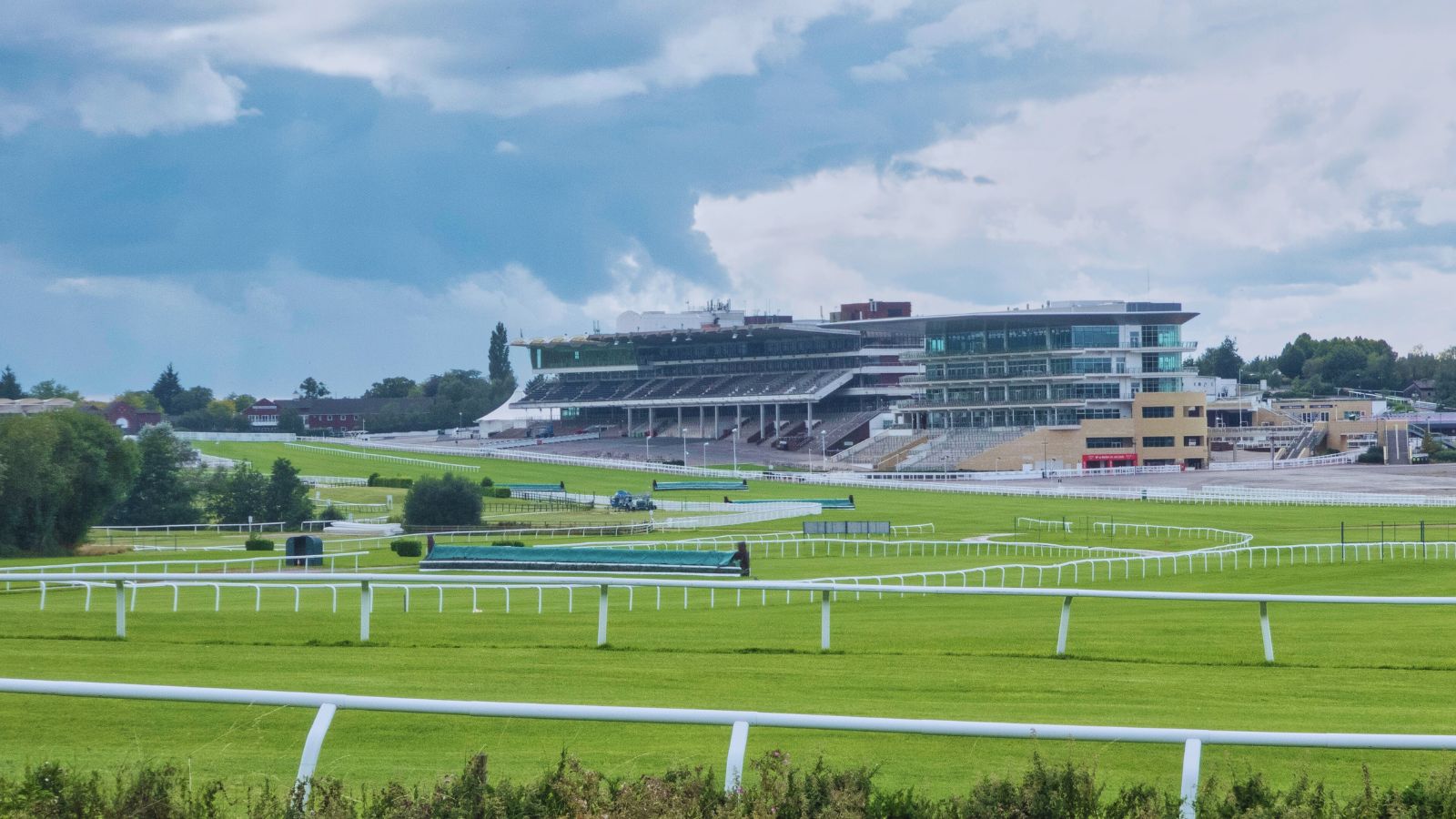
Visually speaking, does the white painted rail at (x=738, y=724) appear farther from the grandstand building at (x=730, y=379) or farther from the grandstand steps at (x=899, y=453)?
the grandstand building at (x=730, y=379)

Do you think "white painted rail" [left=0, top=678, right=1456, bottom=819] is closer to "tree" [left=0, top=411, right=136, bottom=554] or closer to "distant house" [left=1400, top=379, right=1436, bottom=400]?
"tree" [left=0, top=411, right=136, bottom=554]

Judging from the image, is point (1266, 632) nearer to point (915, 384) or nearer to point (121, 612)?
point (121, 612)

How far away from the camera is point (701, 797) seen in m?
5.39

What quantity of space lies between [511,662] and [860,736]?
6038 mm

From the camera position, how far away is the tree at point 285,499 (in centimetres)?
6094

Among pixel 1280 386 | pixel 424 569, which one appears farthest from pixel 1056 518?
pixel 1280 386

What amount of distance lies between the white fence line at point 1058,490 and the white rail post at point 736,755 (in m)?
61.5

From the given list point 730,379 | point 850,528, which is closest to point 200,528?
point 850,528

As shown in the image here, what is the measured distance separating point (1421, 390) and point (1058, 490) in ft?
404

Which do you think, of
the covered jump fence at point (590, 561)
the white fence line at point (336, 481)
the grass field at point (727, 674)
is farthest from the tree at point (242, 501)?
the grass field at point (727, 674)

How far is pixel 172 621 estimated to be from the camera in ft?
45.1

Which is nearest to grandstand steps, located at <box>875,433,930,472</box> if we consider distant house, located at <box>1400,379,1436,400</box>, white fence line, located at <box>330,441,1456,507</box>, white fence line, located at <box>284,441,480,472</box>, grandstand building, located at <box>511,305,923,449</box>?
grandstand building, located at <box>511,305,923,449</box>

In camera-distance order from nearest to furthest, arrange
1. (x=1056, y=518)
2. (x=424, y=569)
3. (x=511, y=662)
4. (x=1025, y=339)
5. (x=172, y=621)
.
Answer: (x=511, y=662), (x=172, y=621), (x=424, y=569), (x=1056, y=518), (x=1025, y=339)

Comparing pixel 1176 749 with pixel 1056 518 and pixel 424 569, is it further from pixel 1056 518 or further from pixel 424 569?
pixel 1056 518
